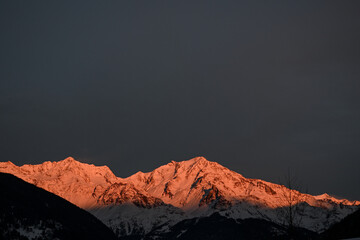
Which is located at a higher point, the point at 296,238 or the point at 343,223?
the point at 343,223

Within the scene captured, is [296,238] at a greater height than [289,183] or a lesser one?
lesser

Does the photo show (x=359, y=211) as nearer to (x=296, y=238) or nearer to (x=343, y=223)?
(x=343, y=223)

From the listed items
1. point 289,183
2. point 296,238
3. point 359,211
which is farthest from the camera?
point 359,211

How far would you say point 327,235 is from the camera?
11431 cm

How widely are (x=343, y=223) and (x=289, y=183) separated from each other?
32.9 m

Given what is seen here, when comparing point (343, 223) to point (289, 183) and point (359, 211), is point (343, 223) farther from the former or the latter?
point (289, 183)

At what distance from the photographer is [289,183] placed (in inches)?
3487

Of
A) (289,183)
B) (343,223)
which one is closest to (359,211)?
(343,223)

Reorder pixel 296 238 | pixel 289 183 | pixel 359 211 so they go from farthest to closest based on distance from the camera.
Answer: pixel 359 211 → pixel 289 183 → pixel 296 238

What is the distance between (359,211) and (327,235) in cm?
928

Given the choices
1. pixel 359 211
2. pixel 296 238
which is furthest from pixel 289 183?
pixel 359 211

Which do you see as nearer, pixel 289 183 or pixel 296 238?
pixel 296 238

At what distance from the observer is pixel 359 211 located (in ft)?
363

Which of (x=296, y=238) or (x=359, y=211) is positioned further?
(x=359, y=211)
